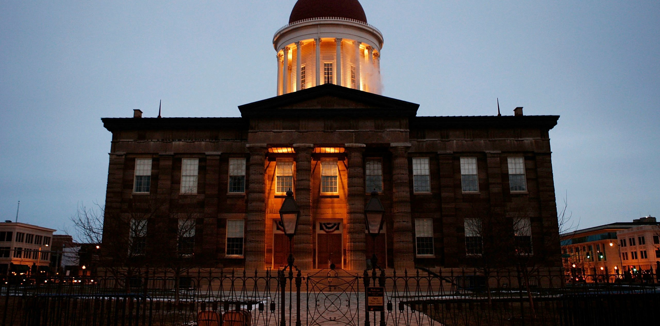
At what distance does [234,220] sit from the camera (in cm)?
3909

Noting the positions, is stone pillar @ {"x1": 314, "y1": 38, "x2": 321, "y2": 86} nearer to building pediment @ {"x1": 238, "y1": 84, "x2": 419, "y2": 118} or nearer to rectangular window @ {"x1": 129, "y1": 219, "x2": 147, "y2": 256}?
building pediment @ {"x1": 238, "y1": 84, "x2": 419, "y2": 118}

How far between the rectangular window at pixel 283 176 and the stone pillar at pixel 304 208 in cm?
414

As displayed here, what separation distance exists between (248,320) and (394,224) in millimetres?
22695

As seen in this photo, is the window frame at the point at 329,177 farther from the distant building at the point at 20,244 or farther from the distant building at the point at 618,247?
the distant building at the point at 20,244

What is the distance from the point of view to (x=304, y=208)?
116 feet

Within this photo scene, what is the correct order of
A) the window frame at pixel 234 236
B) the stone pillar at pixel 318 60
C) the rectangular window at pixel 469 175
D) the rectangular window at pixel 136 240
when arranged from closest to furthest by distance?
the rectangular window at pixel 136 240 < the window frame at pixel 234 236 < the rectangular window at pixel 469 175 < the stone pillar at pixel 318 60

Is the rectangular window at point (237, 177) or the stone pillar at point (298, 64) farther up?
the stone pillar at point (298, 64)

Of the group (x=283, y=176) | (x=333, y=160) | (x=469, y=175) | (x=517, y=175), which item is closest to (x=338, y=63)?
(x=333, y=160)

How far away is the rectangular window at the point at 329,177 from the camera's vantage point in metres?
40.3

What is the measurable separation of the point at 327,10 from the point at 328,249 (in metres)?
24.6

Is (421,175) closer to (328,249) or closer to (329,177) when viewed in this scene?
(329,177)

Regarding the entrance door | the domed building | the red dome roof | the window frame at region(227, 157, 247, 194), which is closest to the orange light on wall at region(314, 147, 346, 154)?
the domed building

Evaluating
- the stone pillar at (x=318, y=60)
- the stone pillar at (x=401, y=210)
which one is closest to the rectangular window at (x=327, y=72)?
the stone pillar at (x=318, y=60)

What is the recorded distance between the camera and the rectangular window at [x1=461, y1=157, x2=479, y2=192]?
39.8 meters
